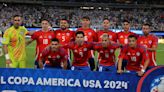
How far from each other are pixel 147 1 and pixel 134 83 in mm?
47687

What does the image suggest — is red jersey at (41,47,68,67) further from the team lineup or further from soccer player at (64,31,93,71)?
soccer player at (64,31,93,71)

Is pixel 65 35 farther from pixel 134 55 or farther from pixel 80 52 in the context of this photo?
pixel 134 55

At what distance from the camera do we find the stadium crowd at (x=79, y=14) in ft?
164

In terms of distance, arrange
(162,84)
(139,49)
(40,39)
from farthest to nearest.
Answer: (40,39) → (139,49) → (162,84)

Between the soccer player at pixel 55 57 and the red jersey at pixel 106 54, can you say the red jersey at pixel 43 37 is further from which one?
the red jersey at pixel 106 54

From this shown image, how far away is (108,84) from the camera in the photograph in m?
8.12

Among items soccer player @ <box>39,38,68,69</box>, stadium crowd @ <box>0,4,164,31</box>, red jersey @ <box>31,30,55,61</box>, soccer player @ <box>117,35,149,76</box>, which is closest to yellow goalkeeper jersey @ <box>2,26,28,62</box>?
red jersey @ <box>31,30,55,61</box>

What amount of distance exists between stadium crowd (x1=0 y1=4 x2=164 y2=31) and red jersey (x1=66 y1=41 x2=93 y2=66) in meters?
38.9

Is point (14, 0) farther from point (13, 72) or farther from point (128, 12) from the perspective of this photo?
point (13, 72)

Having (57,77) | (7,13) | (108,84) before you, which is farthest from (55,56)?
(7,13)

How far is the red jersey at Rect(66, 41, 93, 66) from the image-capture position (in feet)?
31.7

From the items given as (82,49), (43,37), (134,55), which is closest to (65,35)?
(43,37)

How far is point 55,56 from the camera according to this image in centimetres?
919

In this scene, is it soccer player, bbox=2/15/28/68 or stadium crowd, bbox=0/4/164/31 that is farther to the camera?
stadium crowd, bbox=0/4/164/31
